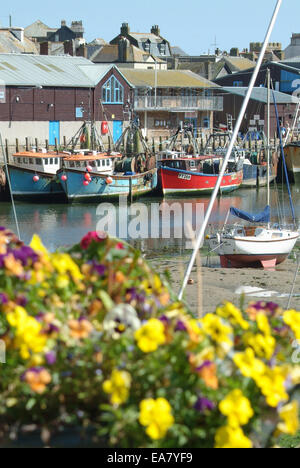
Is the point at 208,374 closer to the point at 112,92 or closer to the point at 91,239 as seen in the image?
the point at 91,239

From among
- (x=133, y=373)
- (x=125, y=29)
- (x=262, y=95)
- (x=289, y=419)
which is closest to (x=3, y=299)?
(x=133, y=373)

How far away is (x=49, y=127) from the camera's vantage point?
2127 inches

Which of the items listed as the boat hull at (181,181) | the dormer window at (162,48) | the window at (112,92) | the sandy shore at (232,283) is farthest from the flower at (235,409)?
the dormer window at (162,48)

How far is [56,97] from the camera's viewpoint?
5450cm

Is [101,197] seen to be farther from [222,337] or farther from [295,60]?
[295,60]

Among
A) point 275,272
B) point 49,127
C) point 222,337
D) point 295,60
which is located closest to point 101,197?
point 49,127

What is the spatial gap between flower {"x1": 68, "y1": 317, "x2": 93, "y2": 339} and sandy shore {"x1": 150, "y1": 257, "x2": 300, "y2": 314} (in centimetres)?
1183

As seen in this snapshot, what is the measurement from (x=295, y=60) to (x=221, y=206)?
47935 millimetres

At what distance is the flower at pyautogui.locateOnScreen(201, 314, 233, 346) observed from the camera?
3.73 meters

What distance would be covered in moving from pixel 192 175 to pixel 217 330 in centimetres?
4421

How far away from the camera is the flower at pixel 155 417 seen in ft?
10.8

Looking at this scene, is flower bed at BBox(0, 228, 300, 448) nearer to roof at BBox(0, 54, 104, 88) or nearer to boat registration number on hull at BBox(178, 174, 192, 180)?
boat registration number on hull at BBox(178, 174, 192, 180)

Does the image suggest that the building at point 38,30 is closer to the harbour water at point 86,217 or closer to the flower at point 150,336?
the harbour water at point 86,217

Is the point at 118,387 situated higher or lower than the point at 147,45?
lower
